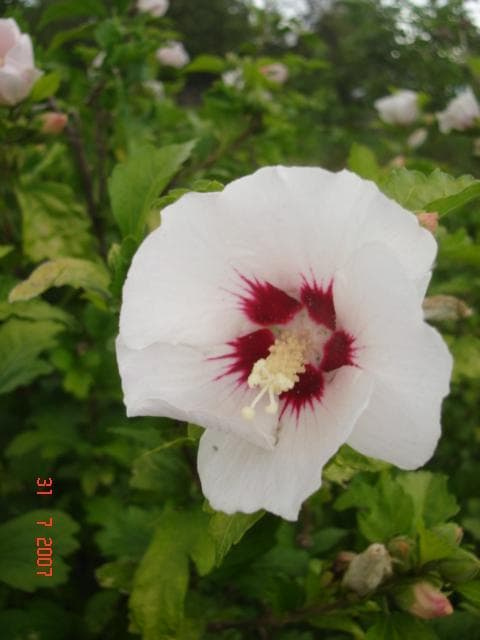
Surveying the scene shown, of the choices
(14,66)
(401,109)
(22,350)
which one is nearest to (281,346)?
(22,350)

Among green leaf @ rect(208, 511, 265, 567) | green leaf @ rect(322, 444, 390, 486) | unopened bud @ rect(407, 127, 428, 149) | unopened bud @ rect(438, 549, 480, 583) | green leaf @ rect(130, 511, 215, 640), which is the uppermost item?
green leaf @ rect(322, 444, 390, 486)

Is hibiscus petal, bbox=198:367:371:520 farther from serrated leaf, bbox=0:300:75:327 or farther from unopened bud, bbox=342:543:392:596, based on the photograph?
serrated leaf, bbox=0:300:75:327

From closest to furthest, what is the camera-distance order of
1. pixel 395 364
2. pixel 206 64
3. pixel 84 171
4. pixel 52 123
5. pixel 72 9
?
pixel 395 364, pixel 52 123, pixel 84 171, pixel 72 9, pixel 206 64

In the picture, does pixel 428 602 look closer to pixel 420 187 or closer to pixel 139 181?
pixel 420 187

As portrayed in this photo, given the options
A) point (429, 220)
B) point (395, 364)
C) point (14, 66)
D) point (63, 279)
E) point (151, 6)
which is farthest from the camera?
point (151, 6)

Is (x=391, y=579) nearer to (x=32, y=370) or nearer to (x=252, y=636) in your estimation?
(x=252, y=636)

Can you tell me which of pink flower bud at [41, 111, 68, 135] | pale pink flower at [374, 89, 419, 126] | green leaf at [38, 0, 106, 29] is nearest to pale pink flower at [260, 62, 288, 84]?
pale pink flower at [374, 89, 419, 126]
